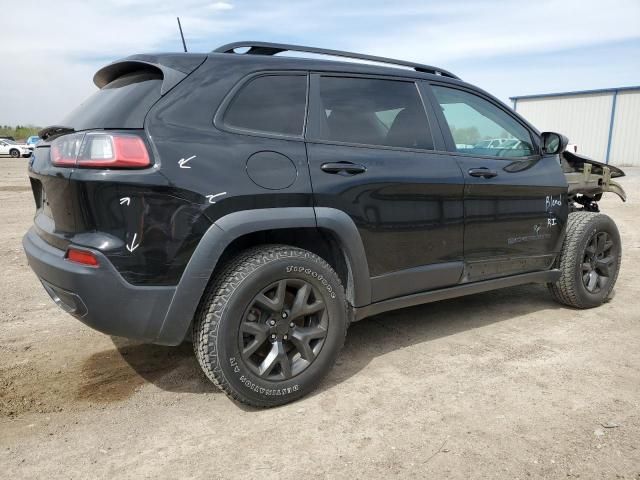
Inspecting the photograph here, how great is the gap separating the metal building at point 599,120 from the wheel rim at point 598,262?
85.3ft

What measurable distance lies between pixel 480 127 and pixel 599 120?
28342 millimetres

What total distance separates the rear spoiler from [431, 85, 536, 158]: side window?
5.50 feet

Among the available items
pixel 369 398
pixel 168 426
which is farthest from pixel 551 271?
pixel 168 426

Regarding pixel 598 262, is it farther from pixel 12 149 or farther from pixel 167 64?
pixel 12 149

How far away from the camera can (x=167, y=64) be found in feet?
8.78

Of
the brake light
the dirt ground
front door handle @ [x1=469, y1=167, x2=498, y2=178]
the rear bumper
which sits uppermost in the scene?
front door handle @ [x1=469, y1=167, x2=498, y2=178]

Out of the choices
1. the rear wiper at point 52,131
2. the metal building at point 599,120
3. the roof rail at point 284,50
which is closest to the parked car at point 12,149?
the metal building at point 599,120

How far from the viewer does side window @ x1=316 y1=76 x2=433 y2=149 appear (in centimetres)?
309

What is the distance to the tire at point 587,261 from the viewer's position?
4.31 meters

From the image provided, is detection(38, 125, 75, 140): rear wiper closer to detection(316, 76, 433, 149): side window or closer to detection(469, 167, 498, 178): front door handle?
detection(316, 76, 433, 149): side window

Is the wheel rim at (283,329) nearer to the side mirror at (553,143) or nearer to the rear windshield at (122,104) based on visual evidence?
the rear windshield at (122,104)

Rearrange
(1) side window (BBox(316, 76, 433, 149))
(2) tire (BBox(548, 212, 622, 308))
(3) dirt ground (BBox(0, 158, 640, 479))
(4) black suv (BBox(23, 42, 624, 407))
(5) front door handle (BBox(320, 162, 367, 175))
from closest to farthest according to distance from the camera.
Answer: (3) dirt ground (BBox(0, 158, 640, 479)), (4) black suv (BBox(23, 42, 624, 407)), (5) front door handle (BBox(320, 162, 367, 175)), (1) side window (BBox(316, 76, 433, 149)), (2) tire (BBox(548, 212, 622, 308))

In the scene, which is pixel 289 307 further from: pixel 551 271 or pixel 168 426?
pixel 551 271

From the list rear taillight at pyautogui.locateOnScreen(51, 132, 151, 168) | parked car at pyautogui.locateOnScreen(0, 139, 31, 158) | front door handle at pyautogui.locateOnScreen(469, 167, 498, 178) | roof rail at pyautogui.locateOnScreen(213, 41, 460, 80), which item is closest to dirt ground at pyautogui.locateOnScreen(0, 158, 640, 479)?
front door handle at pyautogui.locateOnScreen(469, 167, 498, 178)
